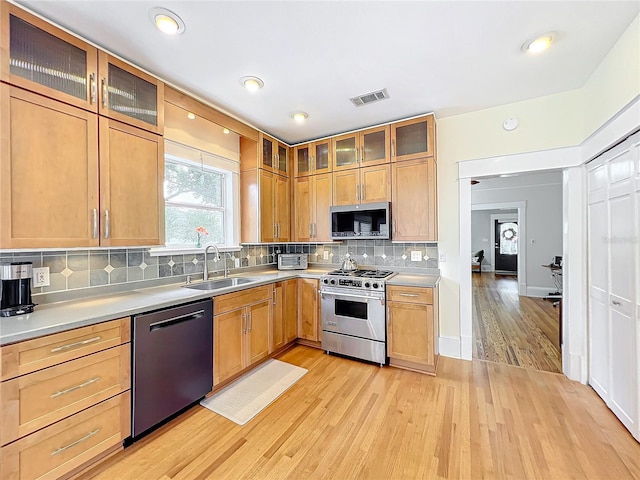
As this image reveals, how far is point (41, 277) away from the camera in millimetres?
1800

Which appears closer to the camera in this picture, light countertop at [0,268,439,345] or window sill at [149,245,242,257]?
light countertop at [0,268,439,345]

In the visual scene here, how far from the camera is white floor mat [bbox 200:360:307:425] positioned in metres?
2.12

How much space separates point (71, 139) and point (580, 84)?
158 inches

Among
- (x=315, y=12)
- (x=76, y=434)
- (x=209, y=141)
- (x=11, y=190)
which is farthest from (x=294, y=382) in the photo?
(x=315, y=12)

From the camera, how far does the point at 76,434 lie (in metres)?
1.49

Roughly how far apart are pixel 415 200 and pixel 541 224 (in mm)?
5121

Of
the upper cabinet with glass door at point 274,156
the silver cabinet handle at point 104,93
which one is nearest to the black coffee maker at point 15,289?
the silver cabinet handle at point 104,93

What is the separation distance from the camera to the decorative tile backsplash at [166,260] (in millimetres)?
1879

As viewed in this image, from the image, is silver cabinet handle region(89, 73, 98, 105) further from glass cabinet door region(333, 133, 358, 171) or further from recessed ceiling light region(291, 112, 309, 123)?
glass cabinet door region(333, 133, 358, 171)

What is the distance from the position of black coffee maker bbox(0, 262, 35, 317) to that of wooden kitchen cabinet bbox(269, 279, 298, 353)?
6.12ft

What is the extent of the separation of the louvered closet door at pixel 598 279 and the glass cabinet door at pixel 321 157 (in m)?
2.57

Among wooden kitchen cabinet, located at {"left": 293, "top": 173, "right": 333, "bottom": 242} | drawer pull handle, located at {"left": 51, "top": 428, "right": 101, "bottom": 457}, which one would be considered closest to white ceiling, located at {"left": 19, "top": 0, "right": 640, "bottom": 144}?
wooden kitchen cabinet, located at {"left": 293, "top": 173, "right": 333, "bottom": 242}

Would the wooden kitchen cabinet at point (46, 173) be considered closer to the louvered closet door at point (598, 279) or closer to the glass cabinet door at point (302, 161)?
the glass cabinet door at point (302, 161)

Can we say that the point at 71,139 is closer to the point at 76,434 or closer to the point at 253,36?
the point at 253,36
